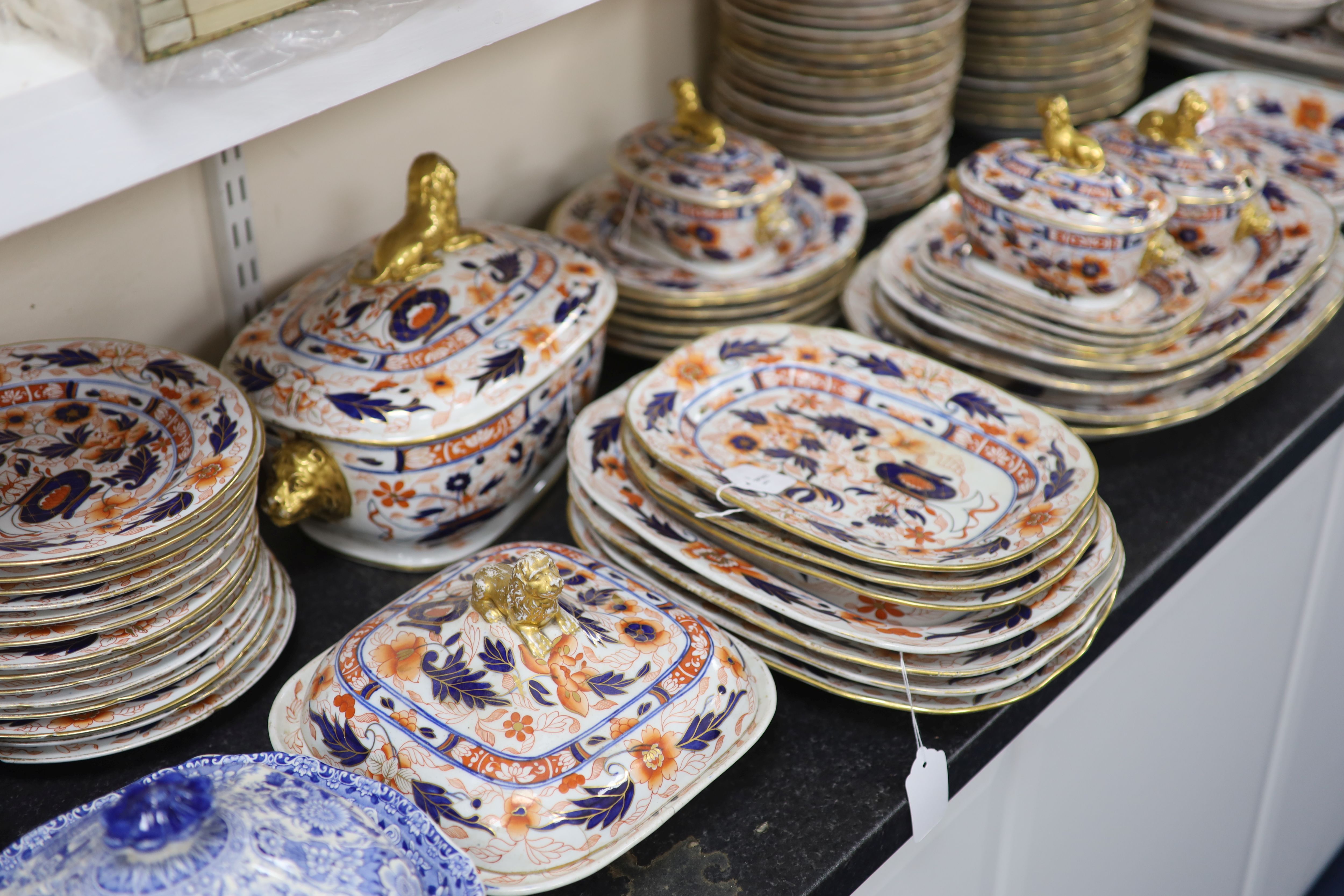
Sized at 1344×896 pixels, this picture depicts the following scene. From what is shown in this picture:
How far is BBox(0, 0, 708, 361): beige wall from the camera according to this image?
3.19ft

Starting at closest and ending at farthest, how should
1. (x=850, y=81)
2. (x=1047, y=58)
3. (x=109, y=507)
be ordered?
(x=109, y=507) < (x=850, y=81) < (x=1047, y=58)

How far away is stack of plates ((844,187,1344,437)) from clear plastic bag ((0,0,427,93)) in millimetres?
646

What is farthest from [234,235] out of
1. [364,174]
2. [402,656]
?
[402,656]

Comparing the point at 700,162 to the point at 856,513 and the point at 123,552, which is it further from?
the point at 123,552

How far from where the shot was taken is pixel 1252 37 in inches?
67.9

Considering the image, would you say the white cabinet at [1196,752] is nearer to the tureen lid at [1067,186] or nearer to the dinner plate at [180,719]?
the tureen lid at [1067,186]

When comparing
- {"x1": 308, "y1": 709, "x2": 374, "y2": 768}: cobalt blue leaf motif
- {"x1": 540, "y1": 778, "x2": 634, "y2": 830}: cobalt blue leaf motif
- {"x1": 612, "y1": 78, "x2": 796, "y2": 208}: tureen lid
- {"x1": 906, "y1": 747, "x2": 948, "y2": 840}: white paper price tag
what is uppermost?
{"x1": 612, "y1": 78, "x2": 796, "y2": 208}: tureen lid

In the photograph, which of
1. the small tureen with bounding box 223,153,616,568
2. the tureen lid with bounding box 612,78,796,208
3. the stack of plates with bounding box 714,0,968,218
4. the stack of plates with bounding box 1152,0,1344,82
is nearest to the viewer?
the small tureen with bounding box 223,153,616,568

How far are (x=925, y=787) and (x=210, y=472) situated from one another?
0.52 metres

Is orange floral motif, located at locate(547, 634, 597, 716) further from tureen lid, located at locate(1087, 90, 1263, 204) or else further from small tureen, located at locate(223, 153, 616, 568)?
tureen lid, located at locate(1087, 90, 1263, 204)

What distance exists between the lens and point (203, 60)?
636 millimetres

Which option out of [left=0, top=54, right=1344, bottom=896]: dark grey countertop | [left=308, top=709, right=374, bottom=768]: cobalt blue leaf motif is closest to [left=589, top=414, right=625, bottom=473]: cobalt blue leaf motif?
[left=0, top=54, right=1344, bottom=896]: dark grey countertop

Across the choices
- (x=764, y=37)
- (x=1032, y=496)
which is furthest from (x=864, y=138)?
(x=1032, y=496)

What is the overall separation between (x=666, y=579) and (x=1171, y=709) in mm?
600
